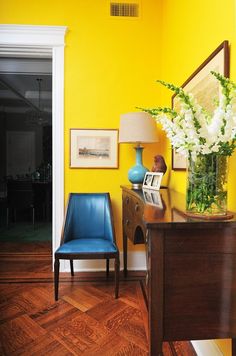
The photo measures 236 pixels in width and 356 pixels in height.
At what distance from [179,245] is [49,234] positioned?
374 centimetres

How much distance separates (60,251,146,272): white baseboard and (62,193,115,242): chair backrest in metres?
0.42

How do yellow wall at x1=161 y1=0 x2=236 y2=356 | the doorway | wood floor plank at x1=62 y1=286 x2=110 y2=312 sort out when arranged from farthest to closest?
the doorway < wood floor plank at x1=62 y1=286 x2=110 y2=312 < yellow wall at x1=161 y1=0 x2=236 y2=356

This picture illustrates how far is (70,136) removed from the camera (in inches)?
109

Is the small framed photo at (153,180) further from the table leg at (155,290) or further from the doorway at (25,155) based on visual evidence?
the doorway at (25,155)

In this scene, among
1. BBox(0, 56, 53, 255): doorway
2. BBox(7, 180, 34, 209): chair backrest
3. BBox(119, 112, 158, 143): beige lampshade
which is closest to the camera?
BBox(119, 112, 158, 143): beige lampshade

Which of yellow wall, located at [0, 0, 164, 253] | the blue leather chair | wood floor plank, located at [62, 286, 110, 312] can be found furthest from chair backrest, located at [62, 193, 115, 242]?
wood floor plank, located at [62, 286, 110, 312]

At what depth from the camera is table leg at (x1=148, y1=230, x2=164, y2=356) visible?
3.18ft

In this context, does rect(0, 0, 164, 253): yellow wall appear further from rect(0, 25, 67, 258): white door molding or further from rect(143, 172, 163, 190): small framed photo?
rect(143, 172, 163, 190): small framed photo

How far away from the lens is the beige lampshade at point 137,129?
2.31 m

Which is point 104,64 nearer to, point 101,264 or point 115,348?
point 101,264

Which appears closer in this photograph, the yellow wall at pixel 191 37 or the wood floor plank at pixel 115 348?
the yellow wall at pixel 191 37

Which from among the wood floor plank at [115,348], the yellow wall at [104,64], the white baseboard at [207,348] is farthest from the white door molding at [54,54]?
the white baseboard at [207,348]

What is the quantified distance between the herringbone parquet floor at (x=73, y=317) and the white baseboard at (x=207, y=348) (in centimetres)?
5

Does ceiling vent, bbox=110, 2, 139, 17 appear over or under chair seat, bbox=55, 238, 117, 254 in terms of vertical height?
over
